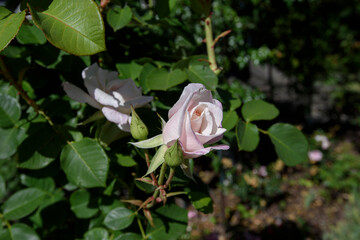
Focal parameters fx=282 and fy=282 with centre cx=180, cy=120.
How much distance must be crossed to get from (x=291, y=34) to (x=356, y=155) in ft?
5.62

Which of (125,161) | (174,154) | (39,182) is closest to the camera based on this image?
(174,154)

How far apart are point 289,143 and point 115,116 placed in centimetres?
46

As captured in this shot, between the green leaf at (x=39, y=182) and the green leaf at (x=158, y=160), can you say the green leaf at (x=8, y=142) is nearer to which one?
the green leaf at (x=39, y=182)

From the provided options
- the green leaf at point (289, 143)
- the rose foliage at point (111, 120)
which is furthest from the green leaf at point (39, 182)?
the green leaf at point (289, 143)

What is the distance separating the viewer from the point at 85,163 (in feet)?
1.92

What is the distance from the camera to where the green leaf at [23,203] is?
0.76 meters

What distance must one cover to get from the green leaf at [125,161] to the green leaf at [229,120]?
0.74 ft

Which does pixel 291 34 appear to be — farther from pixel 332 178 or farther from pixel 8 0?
pixel 8 0

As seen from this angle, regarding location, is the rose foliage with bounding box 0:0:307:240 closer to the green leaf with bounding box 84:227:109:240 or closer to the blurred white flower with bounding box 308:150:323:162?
the green leaf with bounding box 84:227:109:240

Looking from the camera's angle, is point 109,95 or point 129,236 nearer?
point 109,95

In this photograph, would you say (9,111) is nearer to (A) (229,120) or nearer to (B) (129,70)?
(B) (129,70)

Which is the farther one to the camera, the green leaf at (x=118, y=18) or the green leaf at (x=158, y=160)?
the green leaf at (x=118, y=18)

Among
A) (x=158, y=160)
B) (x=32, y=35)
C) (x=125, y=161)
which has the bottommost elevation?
(x=125, y=161)

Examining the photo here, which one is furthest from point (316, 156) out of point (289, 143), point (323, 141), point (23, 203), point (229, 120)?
point (23, 203)
